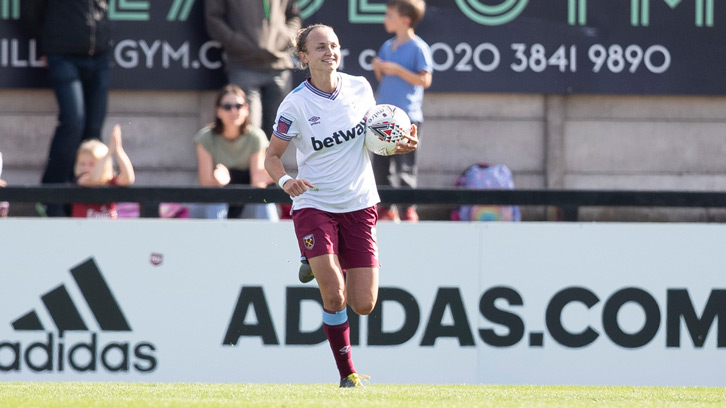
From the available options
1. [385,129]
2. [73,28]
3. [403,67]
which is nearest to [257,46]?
[403,67]

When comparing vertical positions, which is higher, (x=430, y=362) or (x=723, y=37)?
(x=723, y=37)

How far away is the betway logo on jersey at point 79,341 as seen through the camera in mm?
8281

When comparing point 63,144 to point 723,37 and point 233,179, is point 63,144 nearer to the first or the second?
point 233,179

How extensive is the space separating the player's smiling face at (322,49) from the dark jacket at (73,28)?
3650 millimetres

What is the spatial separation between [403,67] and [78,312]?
314cm

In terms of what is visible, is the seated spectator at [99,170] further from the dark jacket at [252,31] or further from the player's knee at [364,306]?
the player's knee at [364,306]

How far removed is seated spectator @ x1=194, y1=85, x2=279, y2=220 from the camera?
9125mm

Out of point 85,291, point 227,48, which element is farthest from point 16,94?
point 85,291

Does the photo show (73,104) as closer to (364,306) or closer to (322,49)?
(322,49)

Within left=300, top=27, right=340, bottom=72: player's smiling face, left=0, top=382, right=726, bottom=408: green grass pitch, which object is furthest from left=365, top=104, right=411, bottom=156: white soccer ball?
left=0, top=382, right=726, bottom=408: green grass pitch

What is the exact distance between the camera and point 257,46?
9930mm

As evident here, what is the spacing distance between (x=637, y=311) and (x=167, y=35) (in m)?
4.72

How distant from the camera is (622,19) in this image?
1082 cm

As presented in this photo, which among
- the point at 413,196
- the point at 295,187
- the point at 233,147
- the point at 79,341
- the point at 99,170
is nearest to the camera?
the point at 295,187
